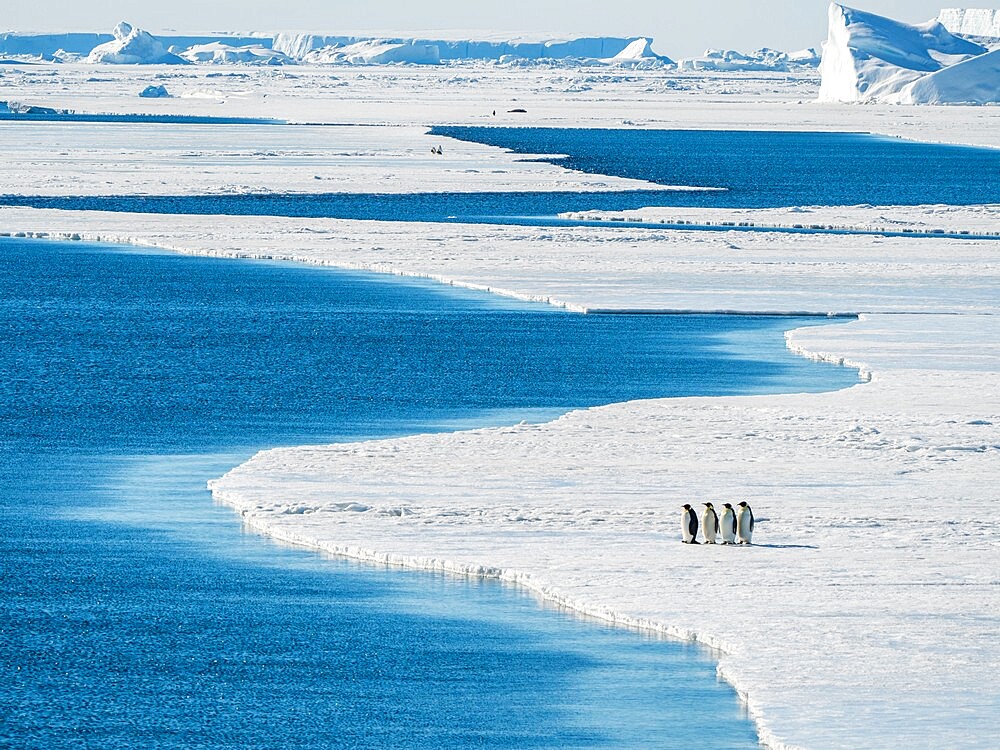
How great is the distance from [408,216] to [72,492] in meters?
22.9

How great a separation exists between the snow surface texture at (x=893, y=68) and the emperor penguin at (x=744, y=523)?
253 feet

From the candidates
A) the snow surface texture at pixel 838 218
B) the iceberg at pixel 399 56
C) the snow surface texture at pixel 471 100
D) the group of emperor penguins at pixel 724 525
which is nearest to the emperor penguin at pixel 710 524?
the group of emperor penguins at pixel 724 525

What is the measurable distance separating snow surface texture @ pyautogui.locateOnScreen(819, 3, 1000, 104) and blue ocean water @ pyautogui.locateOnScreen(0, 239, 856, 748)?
6858 centimetres

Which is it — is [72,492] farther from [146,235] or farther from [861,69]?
[861,69]

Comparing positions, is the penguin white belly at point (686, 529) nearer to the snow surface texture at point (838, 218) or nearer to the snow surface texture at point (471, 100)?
the snow surface texture at point (838, 218)

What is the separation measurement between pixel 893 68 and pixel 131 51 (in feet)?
298

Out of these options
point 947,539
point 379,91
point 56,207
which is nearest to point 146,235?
point 56,207

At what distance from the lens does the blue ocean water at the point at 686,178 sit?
36844 millimetres

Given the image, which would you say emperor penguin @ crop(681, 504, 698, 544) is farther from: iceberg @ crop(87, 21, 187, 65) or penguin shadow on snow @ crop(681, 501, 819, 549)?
iceberg @ crop(87, 21, 187, 65)

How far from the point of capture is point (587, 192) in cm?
4188

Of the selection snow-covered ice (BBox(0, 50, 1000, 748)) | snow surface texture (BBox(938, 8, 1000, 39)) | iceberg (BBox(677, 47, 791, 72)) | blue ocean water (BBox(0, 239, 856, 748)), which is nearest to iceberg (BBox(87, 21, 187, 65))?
iceberg (BBox(677, 47, 791, 72))

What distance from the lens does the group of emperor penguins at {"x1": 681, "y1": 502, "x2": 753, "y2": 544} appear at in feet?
35.7

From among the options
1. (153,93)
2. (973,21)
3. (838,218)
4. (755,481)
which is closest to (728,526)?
(755,481)

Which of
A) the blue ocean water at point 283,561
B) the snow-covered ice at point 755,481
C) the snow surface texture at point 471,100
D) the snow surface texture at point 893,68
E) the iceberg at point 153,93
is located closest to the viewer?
the blue ocean water at point 283,561
